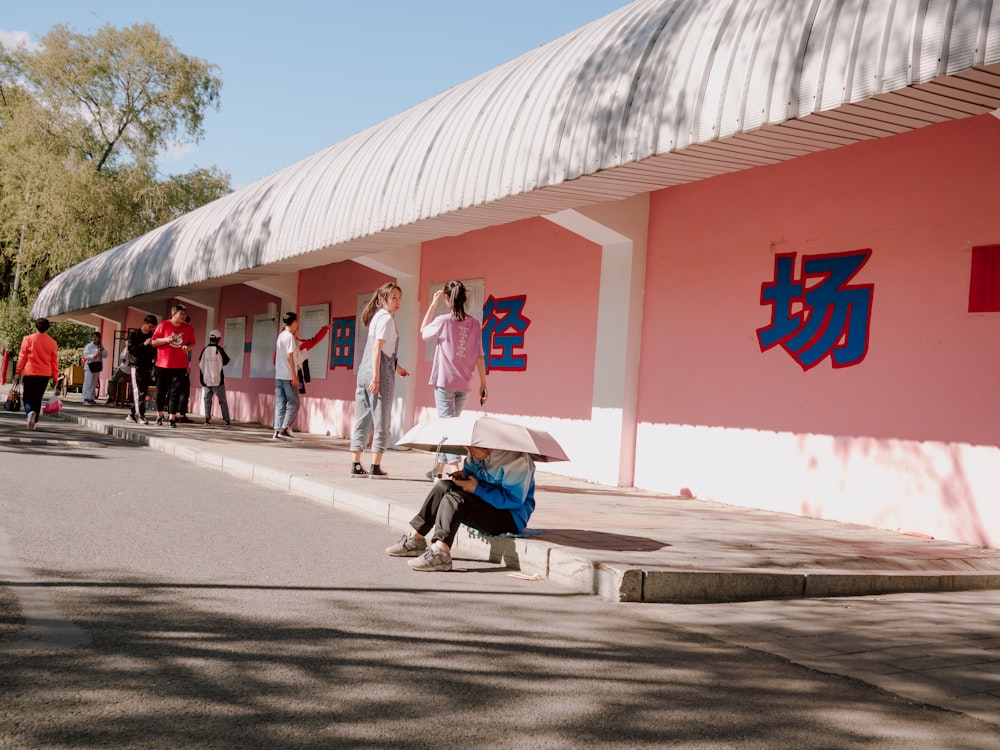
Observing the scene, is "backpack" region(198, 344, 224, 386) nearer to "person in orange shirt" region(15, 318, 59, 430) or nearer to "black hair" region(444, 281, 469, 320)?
"person in orange shirt" region(15, 318, 59, 430)

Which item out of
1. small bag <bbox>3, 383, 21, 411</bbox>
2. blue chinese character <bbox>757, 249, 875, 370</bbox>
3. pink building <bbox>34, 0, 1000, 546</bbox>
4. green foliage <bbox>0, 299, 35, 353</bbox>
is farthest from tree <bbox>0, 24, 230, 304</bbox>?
blue chinese character <bbox>757, 249, 875, 370</bbox>

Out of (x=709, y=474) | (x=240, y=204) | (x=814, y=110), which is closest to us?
(x=814, y=110)

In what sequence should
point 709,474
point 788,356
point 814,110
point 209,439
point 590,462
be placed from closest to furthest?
point 814,110 < point 788,356 < point 709,474 < point 590,462 < point 209,439

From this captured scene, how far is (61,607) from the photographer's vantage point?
4.75 metres

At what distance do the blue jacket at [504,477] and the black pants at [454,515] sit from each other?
0.06 meters

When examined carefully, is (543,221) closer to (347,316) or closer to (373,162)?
(373,162)

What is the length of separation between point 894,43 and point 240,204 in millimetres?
14284

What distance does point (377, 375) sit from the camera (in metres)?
10.0

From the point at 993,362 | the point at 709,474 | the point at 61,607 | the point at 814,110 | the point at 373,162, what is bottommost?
the point at 61,607

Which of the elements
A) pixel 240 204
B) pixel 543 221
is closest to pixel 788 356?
pixel 543 221

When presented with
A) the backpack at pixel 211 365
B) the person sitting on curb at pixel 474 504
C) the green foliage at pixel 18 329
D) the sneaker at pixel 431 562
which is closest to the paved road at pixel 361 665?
the sneaker at pixel 431 562

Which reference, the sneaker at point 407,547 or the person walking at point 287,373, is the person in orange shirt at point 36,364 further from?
the sneaker at point 407,547

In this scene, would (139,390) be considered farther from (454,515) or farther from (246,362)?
(454,515)

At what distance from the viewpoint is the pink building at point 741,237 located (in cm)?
677
